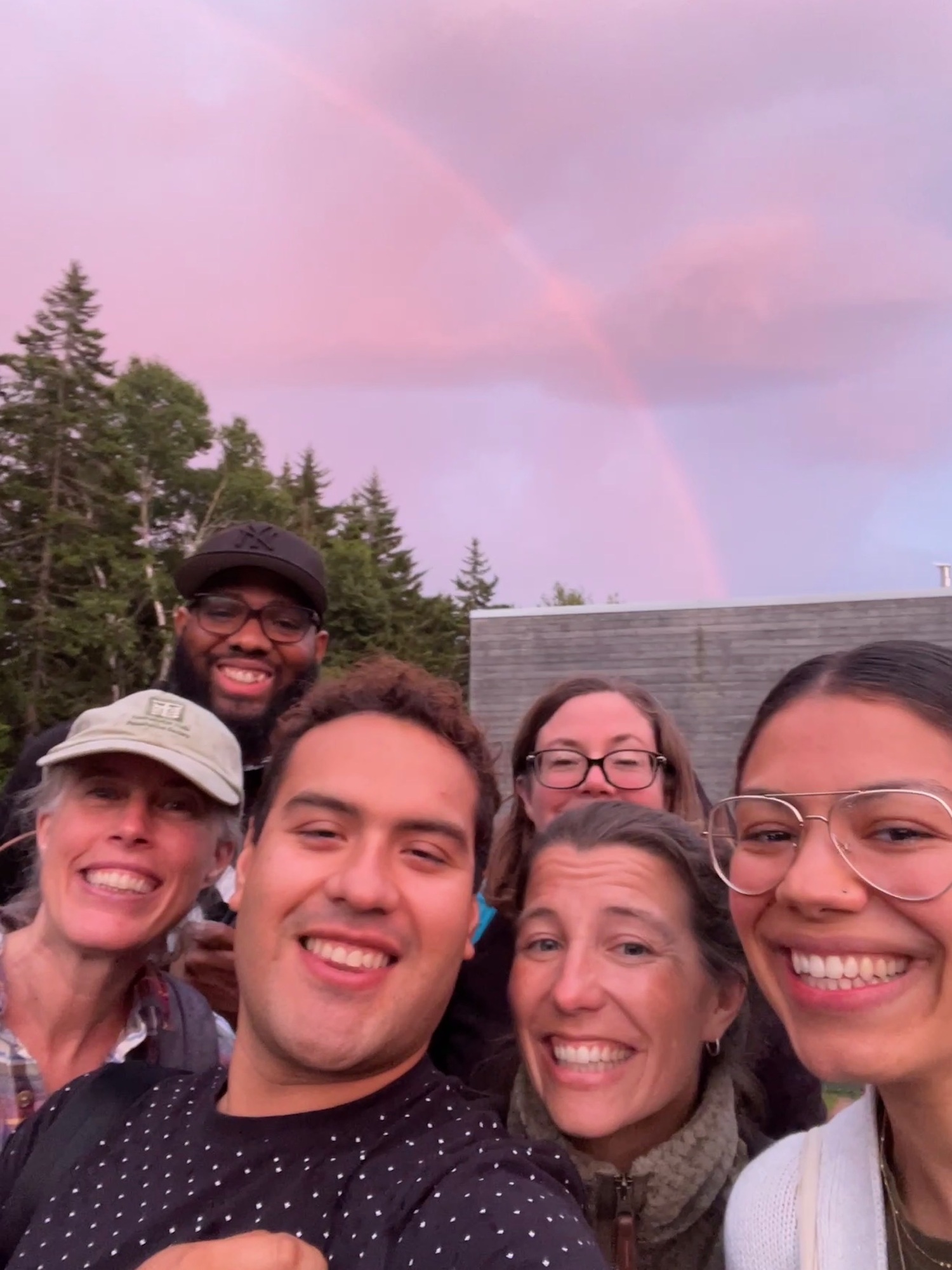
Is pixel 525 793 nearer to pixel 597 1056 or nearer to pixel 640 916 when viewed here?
pixel 640 916

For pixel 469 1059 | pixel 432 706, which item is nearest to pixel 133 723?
pixel 432 706

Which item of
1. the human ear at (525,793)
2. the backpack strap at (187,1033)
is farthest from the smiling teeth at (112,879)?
the human ear at (525,793)

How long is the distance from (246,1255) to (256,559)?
3290mm

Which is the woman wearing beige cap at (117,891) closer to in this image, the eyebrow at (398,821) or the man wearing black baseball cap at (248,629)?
the eyebrow at (398,821)

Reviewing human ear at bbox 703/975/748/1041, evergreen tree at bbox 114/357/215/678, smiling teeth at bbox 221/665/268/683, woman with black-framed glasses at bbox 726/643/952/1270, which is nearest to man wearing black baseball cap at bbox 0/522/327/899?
smiling teeth at bbox 221/665/268/683

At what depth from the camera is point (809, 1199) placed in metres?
2.03

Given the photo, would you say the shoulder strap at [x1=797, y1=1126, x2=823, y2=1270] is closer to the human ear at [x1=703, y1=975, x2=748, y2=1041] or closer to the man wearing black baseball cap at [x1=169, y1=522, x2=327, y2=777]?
the human ear at [x1=703, y1=975, x2=748, y2=1041]

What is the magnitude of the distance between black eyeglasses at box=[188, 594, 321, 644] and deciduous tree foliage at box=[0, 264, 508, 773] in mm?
23518

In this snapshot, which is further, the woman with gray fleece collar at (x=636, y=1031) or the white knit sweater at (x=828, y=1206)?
the woman with gray fleece collar at (x=636, y=1031)

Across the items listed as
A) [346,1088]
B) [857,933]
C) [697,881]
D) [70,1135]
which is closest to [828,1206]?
[857,933]

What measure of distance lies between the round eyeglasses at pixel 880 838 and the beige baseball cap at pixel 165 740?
1.53 m

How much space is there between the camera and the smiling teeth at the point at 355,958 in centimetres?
220

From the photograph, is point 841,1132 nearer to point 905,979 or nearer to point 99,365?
point 905,979

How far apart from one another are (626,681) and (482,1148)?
90.3 inches
